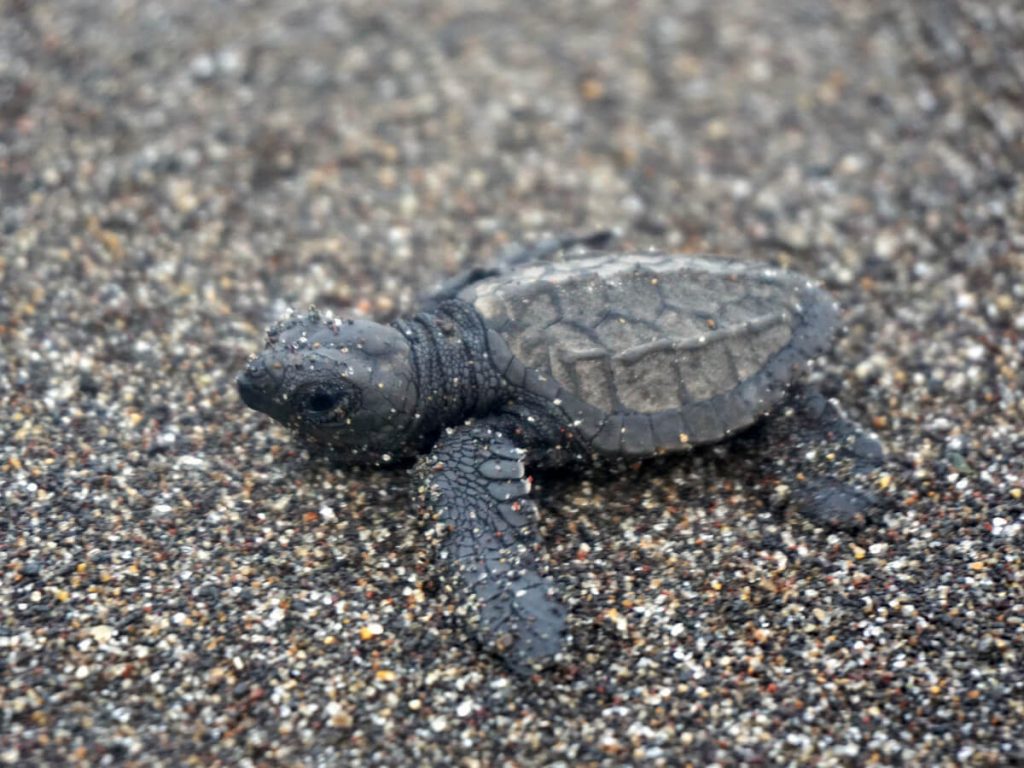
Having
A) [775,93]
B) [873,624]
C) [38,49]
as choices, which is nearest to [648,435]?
[873,624]

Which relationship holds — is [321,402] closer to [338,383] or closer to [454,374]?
[338,383]

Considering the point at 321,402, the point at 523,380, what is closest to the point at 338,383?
the point at 321,402

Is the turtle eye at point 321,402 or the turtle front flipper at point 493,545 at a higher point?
the turtle eye at point 321,402

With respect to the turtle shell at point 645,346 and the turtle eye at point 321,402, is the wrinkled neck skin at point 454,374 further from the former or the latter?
the turtle eye at point 321,402

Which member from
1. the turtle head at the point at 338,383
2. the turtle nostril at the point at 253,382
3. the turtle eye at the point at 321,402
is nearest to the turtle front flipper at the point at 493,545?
the turtle head at the point at 338,383

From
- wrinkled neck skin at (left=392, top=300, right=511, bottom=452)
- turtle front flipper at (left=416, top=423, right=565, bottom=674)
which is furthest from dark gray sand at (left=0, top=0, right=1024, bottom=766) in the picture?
wrinkled neck skin at (left=392, top=300, right=511, bottom=452)

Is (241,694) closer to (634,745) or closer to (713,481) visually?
(634,745)

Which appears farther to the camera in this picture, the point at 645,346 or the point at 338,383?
the point at 645,346
